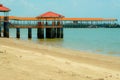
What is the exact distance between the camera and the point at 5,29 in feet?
143

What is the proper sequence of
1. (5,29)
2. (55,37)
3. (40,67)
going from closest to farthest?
(40,67), (5,29), (55,37)

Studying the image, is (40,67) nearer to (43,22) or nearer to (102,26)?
(43,22)

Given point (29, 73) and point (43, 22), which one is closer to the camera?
point (29, 73)

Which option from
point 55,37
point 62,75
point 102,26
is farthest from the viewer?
point 102,26

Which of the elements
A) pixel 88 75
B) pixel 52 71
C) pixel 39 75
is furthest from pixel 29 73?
pixel 88 75

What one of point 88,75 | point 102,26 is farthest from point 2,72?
point 102,26

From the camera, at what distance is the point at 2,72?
923 centimetres

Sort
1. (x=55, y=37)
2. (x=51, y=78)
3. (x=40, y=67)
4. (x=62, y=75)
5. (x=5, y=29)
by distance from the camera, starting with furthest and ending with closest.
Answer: (x=55, y=37)
(x=5, y=29)
(x=40, y=67)
(x=62, y=75)
(x=51, y=78)

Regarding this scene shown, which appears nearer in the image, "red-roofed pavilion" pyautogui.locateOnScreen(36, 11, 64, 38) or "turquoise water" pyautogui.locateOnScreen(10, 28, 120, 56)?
"turquoise water" pyautogui.locateOnScreen(10, 28, 120, 56)

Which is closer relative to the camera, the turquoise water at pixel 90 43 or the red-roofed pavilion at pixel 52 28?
the turquoise water at pixel 90 43

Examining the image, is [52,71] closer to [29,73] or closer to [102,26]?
[29,73]

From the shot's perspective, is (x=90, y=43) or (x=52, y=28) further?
(x=52, y=28)

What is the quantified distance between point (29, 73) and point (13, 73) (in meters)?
0.42

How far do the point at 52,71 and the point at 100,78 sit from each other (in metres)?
1.30
